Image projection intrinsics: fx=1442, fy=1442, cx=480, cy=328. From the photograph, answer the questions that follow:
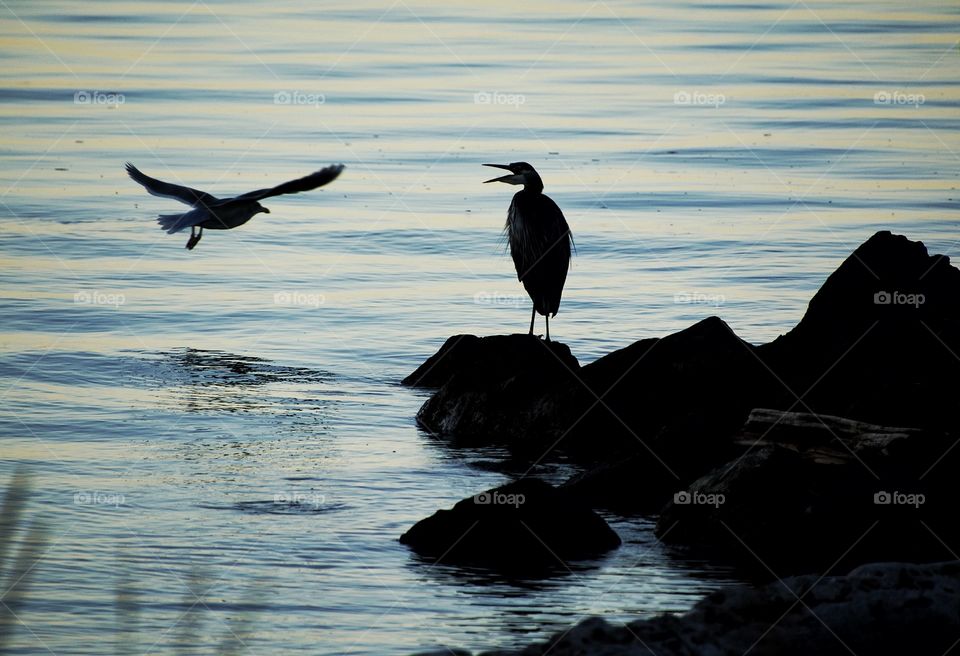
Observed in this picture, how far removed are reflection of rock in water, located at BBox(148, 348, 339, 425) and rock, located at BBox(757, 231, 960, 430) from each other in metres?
4.30

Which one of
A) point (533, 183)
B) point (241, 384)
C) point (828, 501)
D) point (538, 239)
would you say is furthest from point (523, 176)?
point (828, 501)

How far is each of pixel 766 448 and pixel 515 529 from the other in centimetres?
171

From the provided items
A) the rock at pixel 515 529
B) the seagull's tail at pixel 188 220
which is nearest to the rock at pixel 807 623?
the rock at pixel 515 529

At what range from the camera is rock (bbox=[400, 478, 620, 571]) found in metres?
8.67

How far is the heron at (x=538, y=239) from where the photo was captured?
13758mm

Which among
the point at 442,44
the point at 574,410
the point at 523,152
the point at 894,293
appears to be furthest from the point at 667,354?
the point at 442,44

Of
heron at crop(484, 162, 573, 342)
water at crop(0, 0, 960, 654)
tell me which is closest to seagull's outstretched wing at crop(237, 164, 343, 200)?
water at crop(0, 0, 960, 654)

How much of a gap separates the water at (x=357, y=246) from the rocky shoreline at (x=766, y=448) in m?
0.41

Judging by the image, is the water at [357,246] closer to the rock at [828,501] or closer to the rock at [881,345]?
the rock at [828,501]

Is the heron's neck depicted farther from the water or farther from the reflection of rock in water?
the reflection of rock in water

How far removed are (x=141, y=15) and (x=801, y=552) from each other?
3802 centimetres

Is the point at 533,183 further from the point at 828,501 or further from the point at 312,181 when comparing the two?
the point at 828,501

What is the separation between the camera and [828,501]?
28.7 feet

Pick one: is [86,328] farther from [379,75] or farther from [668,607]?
[379,75]
